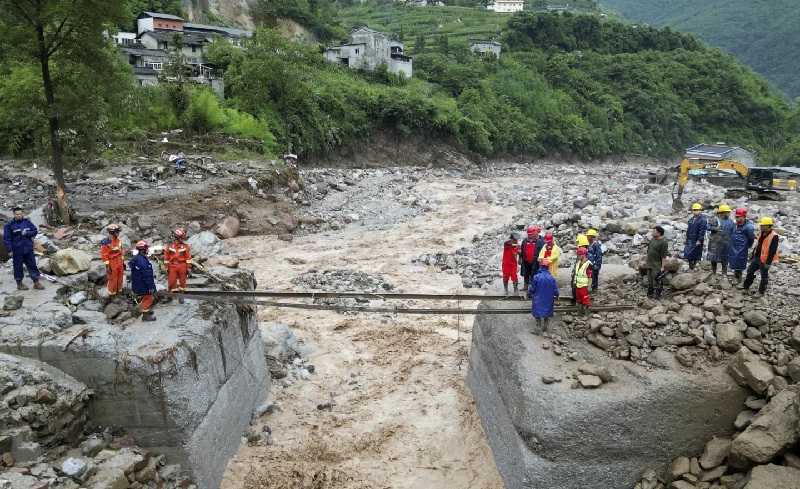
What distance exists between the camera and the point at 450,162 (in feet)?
138

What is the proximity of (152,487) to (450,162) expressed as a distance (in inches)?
1464

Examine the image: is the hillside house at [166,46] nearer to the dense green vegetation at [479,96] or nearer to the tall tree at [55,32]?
the dense green vegetation at [479,96]

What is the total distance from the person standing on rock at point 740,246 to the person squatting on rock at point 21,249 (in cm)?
1028

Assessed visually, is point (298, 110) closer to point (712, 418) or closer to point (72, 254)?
point (72, 254)

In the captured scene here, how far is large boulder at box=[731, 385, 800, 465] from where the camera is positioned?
19.5 feet

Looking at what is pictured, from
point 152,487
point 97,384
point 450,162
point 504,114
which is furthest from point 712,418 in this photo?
point 504,114

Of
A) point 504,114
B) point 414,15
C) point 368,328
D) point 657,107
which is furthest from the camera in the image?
point 414,15

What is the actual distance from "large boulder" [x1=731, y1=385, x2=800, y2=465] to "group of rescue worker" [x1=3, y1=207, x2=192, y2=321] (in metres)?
7.37

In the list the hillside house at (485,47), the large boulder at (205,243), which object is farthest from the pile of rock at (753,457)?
the hillside house at (485,47)

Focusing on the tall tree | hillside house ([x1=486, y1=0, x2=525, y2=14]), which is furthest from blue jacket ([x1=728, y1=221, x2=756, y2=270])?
hillside house ([x1=486, y1=0, x2=525, y2=14])

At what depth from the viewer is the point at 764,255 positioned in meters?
7.82

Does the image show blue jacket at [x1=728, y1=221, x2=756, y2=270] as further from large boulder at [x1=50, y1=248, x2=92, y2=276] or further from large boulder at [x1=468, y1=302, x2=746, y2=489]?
large boulder at [x1=50, y1=248, x2=92, y2=276]

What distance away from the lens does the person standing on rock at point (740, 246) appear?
833 centimetres

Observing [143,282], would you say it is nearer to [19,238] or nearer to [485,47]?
[19,238]
